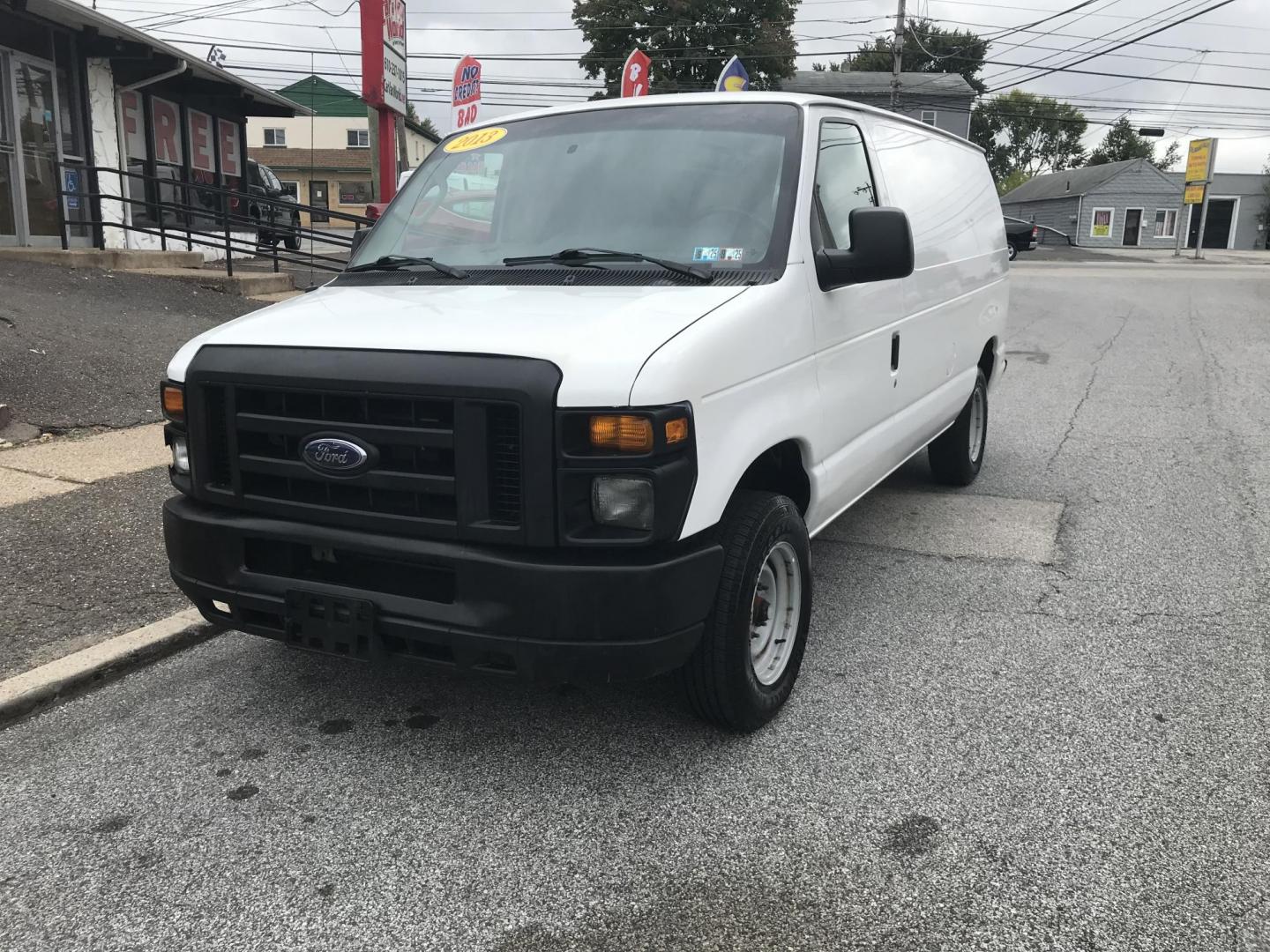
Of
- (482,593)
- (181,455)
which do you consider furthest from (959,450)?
(181,455)

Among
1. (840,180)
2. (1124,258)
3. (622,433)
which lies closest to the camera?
(622,433)

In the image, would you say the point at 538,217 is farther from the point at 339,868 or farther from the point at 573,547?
the point at 339,868

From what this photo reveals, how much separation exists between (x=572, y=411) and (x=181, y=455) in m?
1.50

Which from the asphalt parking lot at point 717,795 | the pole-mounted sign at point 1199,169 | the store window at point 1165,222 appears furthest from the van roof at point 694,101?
the store window at point 1165,222

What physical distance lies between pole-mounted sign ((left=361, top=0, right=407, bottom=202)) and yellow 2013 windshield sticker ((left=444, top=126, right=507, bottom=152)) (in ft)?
23.0

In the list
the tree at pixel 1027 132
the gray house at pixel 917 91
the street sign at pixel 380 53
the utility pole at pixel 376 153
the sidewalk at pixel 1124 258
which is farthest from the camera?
the tree at pixel 1027 132

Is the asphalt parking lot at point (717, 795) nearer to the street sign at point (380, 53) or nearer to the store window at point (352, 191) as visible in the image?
the street sign at point (380, 53)

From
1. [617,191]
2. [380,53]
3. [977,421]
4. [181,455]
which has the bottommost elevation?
[977,421]

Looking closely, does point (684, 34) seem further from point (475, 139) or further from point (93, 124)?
point (475, 139)

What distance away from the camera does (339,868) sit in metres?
2.74

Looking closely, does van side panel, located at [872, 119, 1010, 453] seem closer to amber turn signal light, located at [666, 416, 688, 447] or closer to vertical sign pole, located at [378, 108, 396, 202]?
amber turn signal light, located at [666, 416, 688, 447]

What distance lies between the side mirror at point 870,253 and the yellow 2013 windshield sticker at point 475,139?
1615 millimetres

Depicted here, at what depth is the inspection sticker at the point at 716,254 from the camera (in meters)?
3.56

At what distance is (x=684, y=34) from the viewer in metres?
50.8
